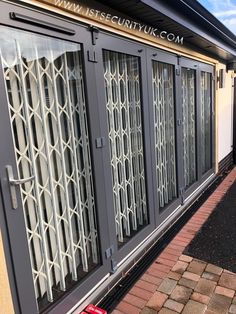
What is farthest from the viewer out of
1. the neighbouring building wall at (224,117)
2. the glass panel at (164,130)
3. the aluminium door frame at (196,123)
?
the neighbouring building wall at (224,117)

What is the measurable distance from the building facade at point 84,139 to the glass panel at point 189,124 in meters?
0.42

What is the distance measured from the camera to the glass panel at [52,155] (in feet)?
5.27

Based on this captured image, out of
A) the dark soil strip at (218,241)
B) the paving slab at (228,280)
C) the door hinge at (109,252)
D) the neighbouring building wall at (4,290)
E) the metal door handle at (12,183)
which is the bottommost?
the dark soil strip at (218,241)

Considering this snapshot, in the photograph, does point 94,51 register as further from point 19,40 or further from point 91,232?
point 91,232

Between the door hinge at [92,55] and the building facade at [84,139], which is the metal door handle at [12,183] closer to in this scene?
the building facade at [84,139]

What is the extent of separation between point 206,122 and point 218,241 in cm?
252

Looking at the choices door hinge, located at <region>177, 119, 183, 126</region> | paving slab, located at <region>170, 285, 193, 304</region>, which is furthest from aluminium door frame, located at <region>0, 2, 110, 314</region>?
door hinge, located at <region>177, 119, 183, 126</region>

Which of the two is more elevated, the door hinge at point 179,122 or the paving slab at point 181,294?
the door hinge at point 179,122

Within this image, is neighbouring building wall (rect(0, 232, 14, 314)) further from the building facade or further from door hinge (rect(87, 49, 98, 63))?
door hinge (rect(87, 49, 98, 63))

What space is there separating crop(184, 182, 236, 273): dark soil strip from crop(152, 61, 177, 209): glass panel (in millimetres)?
563

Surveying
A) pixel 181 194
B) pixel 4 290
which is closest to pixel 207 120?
pixel 181 194

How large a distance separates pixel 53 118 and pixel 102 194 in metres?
0.70

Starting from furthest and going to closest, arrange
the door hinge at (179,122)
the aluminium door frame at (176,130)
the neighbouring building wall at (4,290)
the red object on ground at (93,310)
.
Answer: the door hinge at (179,122)
the aluminium door frame at (176,130)
the red object on ground at (93,310)
the neighbouring building wall at (4,290)

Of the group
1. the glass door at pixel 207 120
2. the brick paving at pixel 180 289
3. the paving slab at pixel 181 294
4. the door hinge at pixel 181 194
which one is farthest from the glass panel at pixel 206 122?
the paving slab at pixel 181 294
